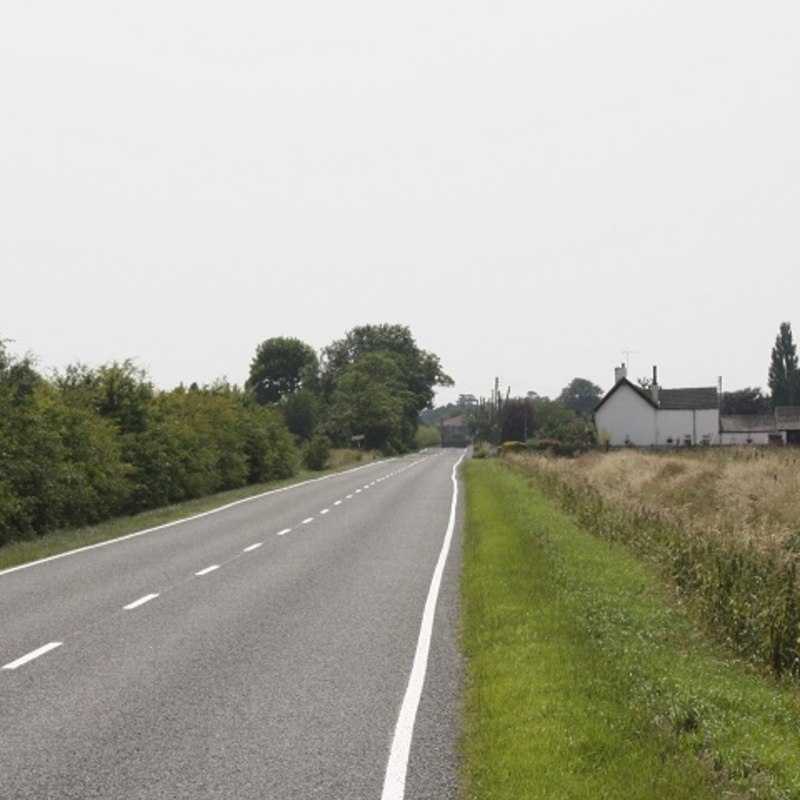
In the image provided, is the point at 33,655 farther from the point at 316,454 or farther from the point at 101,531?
the point at 316,454

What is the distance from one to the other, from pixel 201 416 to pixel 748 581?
27.7 meters

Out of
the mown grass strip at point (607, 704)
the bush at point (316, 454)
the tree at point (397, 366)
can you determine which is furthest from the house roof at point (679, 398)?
the mown grass strip at point (607, 704)

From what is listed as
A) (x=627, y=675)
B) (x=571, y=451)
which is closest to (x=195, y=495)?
(x=627, y=675)

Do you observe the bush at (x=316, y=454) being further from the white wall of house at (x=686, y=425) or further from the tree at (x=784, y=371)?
the tree at (x=784, y=371)

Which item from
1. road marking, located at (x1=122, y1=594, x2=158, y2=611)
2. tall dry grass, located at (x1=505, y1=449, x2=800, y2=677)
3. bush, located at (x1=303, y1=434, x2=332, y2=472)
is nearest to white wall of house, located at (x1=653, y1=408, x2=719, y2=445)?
bush, located at (x1=303, y1=434, x2=332, y2=472)

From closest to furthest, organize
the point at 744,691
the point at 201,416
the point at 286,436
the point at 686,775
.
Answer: the point at 686,775 → the point at 744,691 → the point at 201,416 → the point at 286,436

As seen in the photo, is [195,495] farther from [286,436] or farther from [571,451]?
[571,451]

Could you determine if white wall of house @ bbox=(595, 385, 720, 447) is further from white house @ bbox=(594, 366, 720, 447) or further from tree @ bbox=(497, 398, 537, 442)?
tree @ bbox=(497, 398, 537, 442)

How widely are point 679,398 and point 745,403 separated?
24802 mm

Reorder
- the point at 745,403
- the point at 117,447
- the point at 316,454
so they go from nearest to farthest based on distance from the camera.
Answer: the point at 117,447
the point at 316,454
the point at 745,403

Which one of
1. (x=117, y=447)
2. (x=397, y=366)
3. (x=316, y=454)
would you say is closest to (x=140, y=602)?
(x=117, y=447)

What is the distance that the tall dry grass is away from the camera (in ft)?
32.5

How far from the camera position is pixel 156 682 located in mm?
8469

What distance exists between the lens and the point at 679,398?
102562 mm
